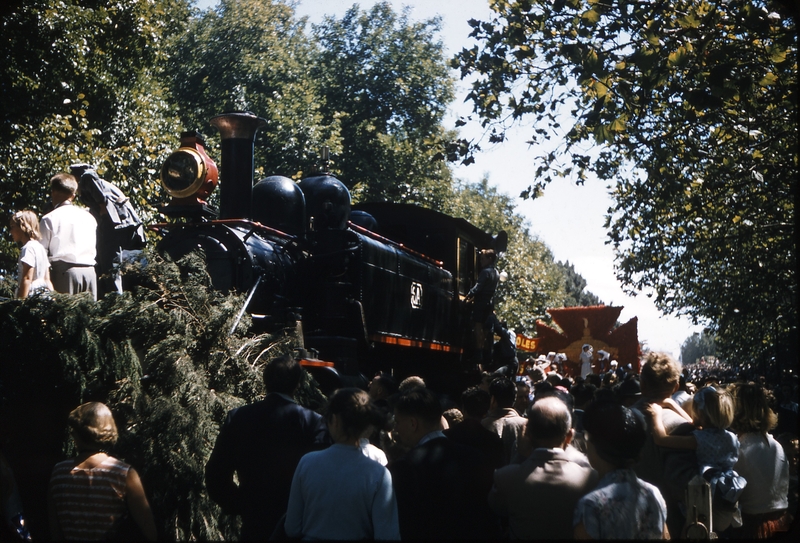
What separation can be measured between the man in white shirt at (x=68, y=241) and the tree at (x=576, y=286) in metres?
77.4

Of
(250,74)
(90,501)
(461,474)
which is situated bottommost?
(90,501)

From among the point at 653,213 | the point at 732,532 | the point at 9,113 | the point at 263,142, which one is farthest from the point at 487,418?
the point at 263,142

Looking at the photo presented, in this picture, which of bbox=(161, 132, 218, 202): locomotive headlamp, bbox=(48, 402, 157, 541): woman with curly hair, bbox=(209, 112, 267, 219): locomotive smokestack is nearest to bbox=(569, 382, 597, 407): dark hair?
bbox=(209, 112, 267, 219): locomotive smokestack

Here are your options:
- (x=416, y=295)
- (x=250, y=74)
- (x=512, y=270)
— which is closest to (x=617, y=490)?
(x=416, y=295)

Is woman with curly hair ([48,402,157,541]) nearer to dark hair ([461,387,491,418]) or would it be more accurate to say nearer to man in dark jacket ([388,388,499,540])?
man in dark jacket ([388,388,499,540])

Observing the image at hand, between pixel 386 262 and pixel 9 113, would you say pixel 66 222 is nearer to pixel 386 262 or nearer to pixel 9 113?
pixel 386 262

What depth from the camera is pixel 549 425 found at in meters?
3.82

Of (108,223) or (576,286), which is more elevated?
(576,286)

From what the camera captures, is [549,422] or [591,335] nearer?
[549,422]

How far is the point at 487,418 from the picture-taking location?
591 centimetres

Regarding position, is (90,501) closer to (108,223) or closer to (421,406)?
(421,406)

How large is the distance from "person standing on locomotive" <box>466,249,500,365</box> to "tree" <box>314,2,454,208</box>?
57.4 feet

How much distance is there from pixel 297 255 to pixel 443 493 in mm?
5635

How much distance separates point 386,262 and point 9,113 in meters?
8.49
